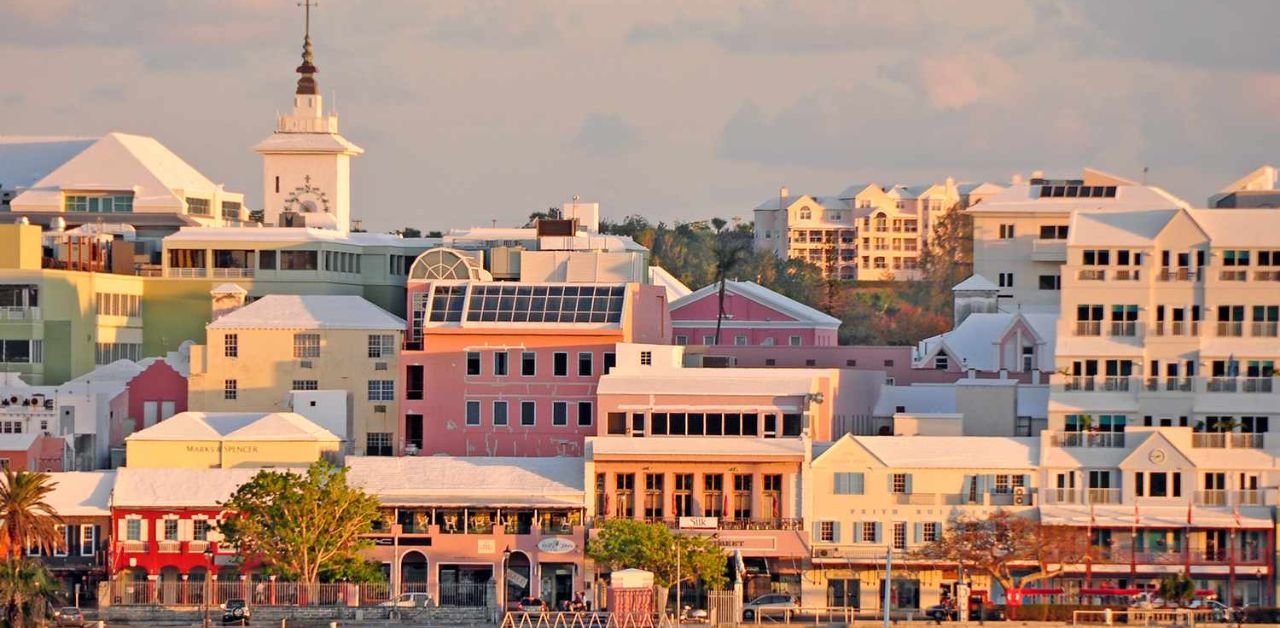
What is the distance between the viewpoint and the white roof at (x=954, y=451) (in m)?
132

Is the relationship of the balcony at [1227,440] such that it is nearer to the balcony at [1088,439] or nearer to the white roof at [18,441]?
the balcony at [1088,439]

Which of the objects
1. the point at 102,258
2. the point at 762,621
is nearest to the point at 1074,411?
the point at 762,621

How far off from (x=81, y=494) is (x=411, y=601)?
1651 centimetres

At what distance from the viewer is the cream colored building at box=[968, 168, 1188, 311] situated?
6929 inches

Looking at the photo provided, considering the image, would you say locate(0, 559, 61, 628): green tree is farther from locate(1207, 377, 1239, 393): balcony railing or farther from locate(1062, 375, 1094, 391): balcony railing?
locate(1207, 377, 1239, 393): balcony railing

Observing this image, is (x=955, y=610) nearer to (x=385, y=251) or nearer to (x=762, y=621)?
(x=762, y=621)

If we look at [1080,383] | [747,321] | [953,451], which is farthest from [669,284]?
[953,451]

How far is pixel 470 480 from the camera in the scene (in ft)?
443

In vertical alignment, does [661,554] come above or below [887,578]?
above

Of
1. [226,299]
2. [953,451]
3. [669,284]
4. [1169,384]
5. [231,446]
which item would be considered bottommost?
[231,446]

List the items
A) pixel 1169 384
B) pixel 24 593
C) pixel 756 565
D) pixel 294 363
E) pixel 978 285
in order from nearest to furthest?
pixel 24 593 → pixel 756 565 → pixel 1169 384 → pixel 294 363 → pixel 978 285

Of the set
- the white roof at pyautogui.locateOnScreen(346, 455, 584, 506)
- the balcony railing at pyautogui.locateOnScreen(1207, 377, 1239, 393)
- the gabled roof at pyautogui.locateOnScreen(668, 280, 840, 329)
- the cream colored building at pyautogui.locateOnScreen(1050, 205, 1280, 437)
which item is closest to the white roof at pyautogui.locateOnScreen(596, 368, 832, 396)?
the white roof at pyautogui.locateOnScreen(346, 455, 584, 506)

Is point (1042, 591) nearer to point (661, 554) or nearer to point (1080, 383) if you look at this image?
point (1080, 383)

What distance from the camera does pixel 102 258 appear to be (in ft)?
531
